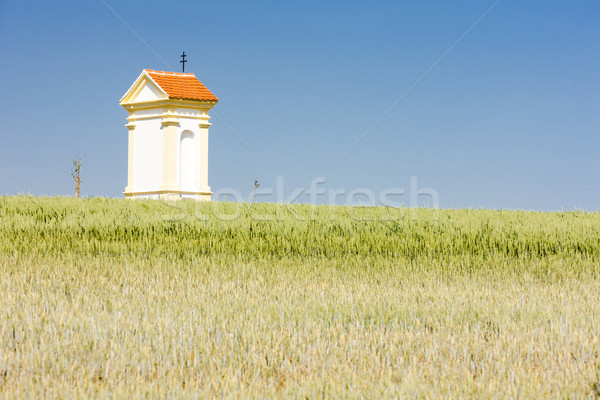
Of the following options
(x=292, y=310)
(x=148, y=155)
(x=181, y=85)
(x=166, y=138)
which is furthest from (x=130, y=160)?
(x=292, y=310)

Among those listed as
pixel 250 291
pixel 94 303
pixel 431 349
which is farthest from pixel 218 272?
pixel 431 349

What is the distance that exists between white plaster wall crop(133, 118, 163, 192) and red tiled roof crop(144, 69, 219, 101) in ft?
4.06

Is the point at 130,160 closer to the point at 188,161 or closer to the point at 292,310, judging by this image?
the point at 188,161

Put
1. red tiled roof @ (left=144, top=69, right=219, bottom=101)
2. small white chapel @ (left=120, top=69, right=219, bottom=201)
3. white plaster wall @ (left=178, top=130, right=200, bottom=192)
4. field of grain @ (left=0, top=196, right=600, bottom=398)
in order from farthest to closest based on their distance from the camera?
white plaster wall @ (left=178, top=130, right=200, bottom=192) < red tiled roof @ (left=144, top=69, right=219, bottom=101) < small white chapel @ (left=120, top=69, right=219, bottom=201) < field of grain @ (left=0, top=196, right=600, bottom=398)

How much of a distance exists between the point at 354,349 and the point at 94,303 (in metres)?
2.98

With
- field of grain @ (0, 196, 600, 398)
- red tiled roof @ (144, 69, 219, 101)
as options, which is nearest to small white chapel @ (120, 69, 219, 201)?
red tiled roof @ (144, 69, 219, 101)

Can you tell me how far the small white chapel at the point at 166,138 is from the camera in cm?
2077

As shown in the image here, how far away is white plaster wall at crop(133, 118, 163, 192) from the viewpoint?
68.7 ft

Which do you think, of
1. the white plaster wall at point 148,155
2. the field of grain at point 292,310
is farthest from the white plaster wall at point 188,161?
the field of grain at point 292,310

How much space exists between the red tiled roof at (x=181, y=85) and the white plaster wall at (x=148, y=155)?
1238 millimetres

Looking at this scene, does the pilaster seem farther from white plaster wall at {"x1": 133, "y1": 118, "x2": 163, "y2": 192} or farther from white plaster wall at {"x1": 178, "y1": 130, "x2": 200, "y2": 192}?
white plaster wall at {"x1": 178, "y1": 130, "x2": 200, "y2": 192}

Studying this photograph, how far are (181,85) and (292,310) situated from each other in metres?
17.4

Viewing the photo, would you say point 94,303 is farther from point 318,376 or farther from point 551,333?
point 551,333

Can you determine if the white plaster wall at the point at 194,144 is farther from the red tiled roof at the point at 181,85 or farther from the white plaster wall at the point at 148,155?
the red tiled roof at the point at 181,85
